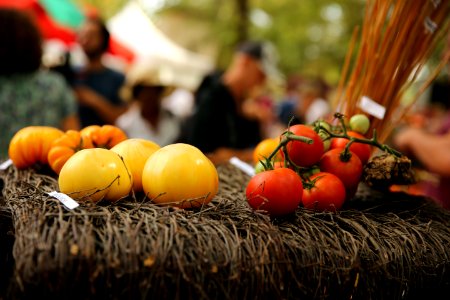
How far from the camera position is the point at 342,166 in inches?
47.1

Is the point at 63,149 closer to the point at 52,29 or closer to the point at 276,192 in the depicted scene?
the point at 276,192

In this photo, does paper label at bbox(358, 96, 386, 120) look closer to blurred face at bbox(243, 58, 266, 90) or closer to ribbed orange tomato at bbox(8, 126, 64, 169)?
ribbed orange tomato at bbox(8, 126, 64, 169)

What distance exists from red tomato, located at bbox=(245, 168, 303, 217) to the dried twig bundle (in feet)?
1.79

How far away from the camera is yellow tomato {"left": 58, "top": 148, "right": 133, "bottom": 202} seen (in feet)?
3.37

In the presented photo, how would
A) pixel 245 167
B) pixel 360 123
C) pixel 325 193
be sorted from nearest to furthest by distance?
pixel 325 193, pixel 360 123, pixel 245 167

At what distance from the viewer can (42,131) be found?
140 centimetres

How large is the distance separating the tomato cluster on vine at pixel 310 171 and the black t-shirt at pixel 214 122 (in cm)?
146

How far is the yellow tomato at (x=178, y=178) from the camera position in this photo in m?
1.05

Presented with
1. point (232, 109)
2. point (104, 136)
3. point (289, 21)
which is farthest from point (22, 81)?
point (289, 21)

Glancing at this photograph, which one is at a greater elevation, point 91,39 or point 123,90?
point 91,39

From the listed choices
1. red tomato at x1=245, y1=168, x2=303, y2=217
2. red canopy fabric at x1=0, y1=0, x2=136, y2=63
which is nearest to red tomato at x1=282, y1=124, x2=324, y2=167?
red tomato at x1=245, y1=168, x2=303, y2=217

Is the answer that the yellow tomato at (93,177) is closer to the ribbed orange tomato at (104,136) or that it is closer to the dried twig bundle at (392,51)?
the ribbed orange tomato at (104,136)

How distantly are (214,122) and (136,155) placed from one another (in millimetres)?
1622

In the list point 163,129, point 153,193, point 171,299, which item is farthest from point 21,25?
point 171,299
